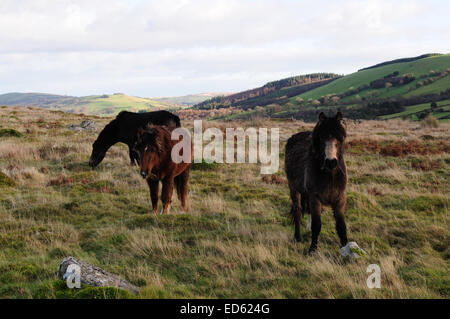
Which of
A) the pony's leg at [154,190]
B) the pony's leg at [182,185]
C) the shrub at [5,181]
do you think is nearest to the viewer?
the pony's leg at [154,190]

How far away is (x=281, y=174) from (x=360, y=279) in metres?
9.50

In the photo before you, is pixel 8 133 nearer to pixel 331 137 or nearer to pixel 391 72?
pixel 331 137

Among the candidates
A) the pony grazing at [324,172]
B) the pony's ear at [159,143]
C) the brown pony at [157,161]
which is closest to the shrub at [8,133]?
the brown pony at [157,161]

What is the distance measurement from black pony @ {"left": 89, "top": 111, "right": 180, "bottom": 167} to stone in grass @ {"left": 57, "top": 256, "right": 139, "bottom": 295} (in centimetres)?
788

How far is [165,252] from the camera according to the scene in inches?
237

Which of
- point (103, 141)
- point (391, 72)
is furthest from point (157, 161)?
point (391, 72)

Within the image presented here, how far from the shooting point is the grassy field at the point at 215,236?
4.65 meters

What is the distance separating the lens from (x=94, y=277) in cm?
421

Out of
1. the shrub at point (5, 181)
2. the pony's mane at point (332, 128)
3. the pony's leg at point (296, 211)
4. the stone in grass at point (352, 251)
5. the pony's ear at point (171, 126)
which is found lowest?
the stone in grass at point (352, 251)

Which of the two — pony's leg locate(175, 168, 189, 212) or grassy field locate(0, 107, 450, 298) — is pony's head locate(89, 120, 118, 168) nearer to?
grassy field locate(0, 107, 450, 298)

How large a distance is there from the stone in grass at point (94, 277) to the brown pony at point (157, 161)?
9.83 ft

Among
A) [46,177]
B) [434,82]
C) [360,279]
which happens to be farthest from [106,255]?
[434,82]

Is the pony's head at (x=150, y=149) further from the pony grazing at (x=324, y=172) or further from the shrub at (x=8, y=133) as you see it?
the shrub at (x=8, y=133)
